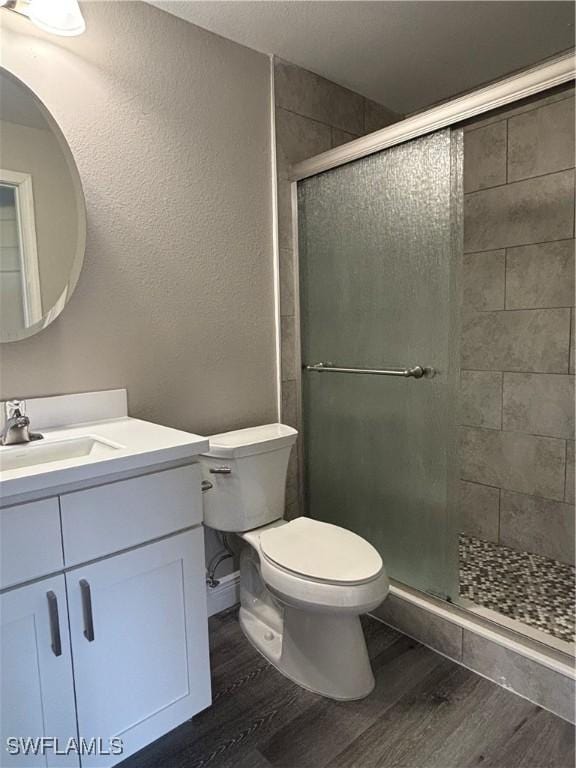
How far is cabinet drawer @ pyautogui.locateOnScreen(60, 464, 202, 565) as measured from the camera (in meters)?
1.11

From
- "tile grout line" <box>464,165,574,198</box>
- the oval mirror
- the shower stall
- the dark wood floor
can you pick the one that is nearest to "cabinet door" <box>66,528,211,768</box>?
the dark wood floor

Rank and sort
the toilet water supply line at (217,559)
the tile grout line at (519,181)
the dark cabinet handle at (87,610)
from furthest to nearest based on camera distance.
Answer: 1. the tile grout line at (519,181)
2. the toilet water supply line at (217,559)
3. the dark cabinet handle at (87,610)

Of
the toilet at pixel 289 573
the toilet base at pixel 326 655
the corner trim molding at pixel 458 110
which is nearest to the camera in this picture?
the corner trim molding at pixel 458 110

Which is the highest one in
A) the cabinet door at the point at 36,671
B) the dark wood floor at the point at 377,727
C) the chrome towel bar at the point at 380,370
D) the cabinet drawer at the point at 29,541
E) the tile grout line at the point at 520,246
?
the tile grout line at the point at 520,246

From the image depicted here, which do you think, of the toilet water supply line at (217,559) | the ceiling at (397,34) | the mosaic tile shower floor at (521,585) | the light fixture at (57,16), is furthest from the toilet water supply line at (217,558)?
the ceiling at (397,34)

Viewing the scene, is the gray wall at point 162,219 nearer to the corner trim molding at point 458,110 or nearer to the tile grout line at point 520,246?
the corner trim molding at point 458,110

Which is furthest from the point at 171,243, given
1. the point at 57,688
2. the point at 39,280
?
the point at 57,688

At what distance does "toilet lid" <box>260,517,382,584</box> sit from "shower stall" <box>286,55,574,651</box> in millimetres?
371

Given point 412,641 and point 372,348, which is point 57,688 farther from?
point 372,348

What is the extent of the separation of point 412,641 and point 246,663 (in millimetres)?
607

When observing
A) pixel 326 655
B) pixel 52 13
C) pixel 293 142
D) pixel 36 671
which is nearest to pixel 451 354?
pixel 326 655

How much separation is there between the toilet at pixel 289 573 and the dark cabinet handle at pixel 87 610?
557mm

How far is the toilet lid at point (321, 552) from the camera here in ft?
4.74

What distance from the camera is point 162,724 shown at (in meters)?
1.30
